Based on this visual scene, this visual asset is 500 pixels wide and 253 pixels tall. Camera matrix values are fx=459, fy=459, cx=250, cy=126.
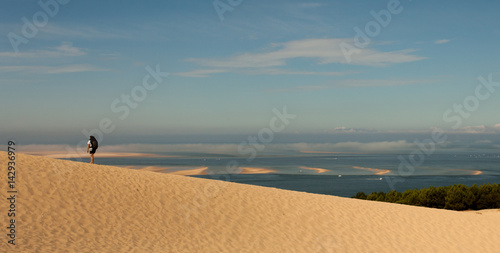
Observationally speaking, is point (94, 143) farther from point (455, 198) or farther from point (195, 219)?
point (455, 198)

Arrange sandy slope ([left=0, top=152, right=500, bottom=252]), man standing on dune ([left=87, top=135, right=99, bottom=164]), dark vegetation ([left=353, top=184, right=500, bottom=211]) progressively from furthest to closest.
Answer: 1. dark vegetation ([left=353, top=184, right=500, bottom=211])
2. man standing on dune ([left=87, top=135, right=99, bottom=164])
3. sandy slope ([left=0, top=152, right=500, bottom=252])

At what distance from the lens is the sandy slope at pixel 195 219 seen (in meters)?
17.0

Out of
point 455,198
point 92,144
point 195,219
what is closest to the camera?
point 195,219

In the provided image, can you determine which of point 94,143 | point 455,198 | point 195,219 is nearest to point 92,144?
point 94,143

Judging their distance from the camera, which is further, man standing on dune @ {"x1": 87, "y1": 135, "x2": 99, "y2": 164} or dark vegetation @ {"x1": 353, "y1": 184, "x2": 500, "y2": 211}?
dark vegetation @ {"x1": 353, "y1": 184, "x2": 500, "y2": 211}

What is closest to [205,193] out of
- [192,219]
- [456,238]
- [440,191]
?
[192,219]

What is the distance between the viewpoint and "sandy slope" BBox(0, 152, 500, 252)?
1705 cm

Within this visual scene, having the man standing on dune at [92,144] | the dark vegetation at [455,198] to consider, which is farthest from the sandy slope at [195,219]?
the dark vegetation at [455,198]

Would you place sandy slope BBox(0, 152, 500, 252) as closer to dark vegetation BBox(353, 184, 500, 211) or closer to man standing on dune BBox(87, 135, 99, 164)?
man standing on dune BBox(87, 135, 99, 164)

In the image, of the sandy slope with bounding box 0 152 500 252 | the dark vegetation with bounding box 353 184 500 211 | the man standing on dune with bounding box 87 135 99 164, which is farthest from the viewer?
the dark vegetation with bounding box 353 184 500 211

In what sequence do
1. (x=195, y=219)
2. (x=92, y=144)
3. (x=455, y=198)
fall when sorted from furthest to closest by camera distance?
(x=455, y=198) < (x=92, y=144) < (x=195, y=219)

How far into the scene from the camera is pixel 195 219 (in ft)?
67.6

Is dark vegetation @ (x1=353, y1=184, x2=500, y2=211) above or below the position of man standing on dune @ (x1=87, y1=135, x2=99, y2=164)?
below

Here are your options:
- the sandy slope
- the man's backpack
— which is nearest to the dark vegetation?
the sandy slope
